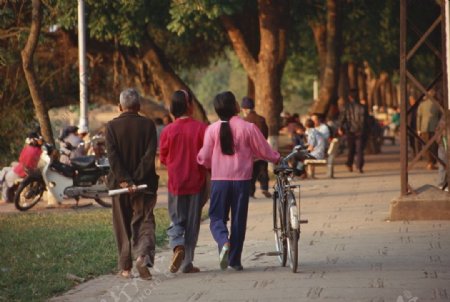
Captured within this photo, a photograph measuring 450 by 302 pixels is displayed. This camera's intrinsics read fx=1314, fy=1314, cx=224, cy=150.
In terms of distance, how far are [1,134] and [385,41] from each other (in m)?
19.7

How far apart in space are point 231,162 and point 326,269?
1330 mm

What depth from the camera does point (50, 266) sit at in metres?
13.1

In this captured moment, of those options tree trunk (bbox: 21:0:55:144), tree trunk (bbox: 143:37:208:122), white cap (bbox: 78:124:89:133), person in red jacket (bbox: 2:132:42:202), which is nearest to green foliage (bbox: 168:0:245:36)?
white cap (bbox: 78:124:89:133)

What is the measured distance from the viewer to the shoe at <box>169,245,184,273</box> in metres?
12.0

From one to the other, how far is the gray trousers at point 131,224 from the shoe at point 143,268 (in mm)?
146

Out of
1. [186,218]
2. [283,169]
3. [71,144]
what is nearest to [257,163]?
[71,144]

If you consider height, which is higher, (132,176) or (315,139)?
(132,176)

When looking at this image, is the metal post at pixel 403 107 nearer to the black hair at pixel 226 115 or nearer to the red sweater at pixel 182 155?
the black hair at pixel 226 115

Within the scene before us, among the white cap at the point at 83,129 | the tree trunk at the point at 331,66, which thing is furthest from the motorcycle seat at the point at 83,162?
the tree trunk at the point at 331,66

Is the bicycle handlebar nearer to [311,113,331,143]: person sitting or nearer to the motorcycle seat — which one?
the motorcycle seat

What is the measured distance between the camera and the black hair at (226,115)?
12211 millimetres

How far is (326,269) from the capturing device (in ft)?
39.5

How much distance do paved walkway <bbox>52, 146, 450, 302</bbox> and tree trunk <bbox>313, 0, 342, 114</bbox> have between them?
16.0 meters

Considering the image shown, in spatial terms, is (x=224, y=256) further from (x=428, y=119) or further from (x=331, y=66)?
(x=331, y=66)
